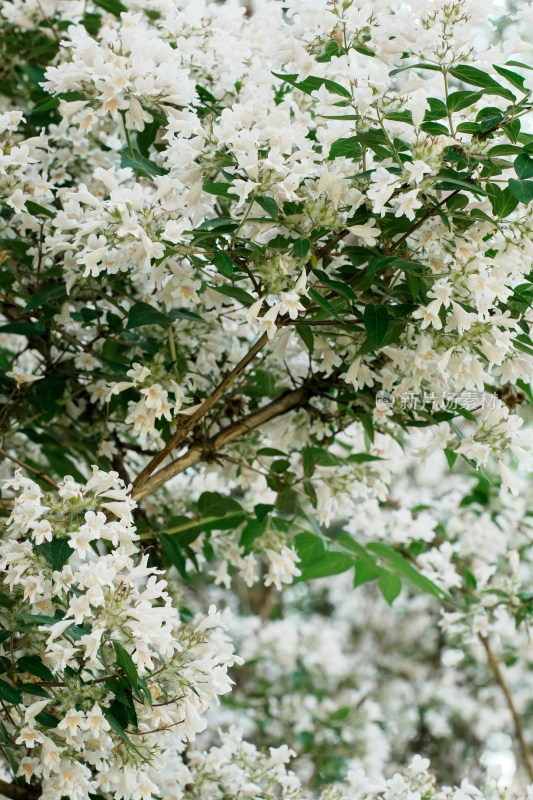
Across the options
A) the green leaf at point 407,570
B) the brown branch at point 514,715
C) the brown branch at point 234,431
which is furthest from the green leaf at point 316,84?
the brown branch at point 514,715

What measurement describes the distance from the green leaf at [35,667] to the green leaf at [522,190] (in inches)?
40.3

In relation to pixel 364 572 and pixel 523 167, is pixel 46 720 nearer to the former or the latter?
pixel 364 572

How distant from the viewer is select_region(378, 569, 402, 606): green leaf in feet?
7.15

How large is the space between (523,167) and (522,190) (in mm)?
35

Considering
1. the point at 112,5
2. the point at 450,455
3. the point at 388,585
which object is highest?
the point at 112,5

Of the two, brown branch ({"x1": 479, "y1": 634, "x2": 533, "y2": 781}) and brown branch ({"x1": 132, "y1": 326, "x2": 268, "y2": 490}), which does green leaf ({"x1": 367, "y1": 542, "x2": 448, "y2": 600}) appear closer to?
brown branch ({"x1": 132, "y1": 326, "x2": 268, "y2": 490})

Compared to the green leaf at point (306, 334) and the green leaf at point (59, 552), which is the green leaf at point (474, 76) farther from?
the green leaf at point (59, 552)

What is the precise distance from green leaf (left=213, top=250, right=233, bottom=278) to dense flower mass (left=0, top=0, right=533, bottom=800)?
0.03 feet

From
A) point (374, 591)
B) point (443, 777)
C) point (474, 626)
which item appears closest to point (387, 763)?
point (443, 777)

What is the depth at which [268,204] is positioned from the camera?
135 centimetres

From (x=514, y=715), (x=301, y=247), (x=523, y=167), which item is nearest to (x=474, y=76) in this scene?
(x=523, y=167)

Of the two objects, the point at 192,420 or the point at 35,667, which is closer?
the point at 35,667

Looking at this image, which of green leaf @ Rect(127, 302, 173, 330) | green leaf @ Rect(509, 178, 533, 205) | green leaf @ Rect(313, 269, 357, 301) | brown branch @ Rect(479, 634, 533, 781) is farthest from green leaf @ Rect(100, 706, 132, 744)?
brown branch @ Rect(479, 634, 533, 781)

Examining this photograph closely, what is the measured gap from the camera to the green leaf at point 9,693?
1378 mm
